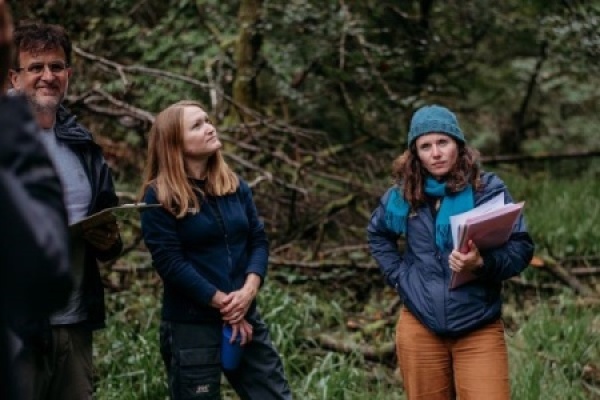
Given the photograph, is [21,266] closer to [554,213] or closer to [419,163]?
[419,163]

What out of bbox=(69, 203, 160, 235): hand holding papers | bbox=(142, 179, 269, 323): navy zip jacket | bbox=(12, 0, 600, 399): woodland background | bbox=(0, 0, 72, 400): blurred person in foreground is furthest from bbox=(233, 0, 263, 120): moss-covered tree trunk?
bbox=(0, 0, 72, 400): blurred person in foreground

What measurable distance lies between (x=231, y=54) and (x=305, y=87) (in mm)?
989

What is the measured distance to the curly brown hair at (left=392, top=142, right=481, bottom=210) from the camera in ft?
12.8

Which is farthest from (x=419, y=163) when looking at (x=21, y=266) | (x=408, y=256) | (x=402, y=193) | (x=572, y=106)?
(x=572, y=106)

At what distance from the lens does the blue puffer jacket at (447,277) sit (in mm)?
3756

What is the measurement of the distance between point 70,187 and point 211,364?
1038 mm

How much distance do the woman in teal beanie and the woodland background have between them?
122 centimetres

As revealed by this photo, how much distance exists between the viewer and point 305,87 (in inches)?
370

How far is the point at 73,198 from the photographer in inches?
138

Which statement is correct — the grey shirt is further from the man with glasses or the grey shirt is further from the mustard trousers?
the mustard trousers

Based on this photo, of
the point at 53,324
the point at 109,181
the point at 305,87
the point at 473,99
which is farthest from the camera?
the point at 473,99

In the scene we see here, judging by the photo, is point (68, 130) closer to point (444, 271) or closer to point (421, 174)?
point (421, 174)

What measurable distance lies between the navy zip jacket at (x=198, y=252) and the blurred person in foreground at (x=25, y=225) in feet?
6.61

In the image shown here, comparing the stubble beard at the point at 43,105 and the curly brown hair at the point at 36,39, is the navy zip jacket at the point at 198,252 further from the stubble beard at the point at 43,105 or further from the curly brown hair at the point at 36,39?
the curly brown hair at the point at 36,39
